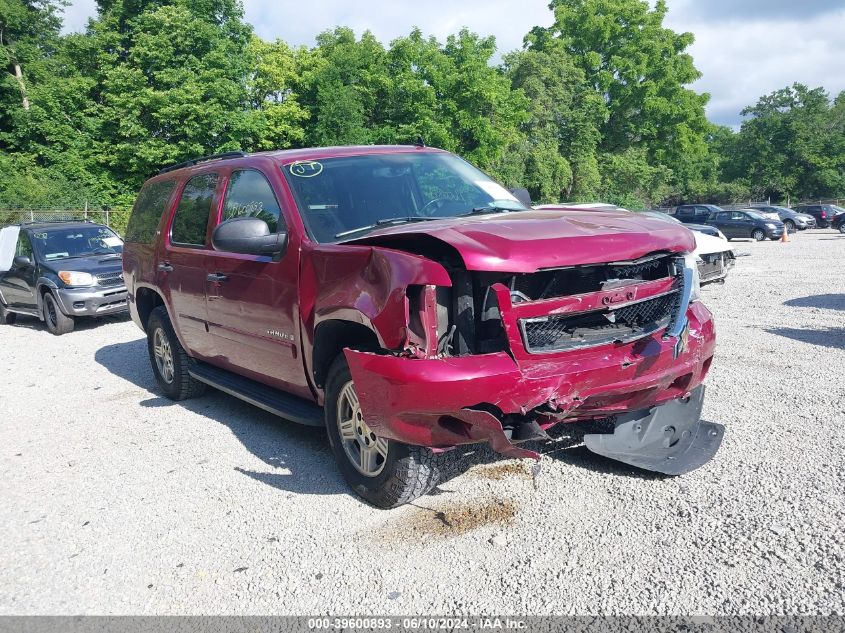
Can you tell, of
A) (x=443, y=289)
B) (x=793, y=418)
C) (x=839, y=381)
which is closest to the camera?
(x=443, y=289)

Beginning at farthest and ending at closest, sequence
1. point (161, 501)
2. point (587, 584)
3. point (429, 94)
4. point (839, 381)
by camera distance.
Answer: point (429, 94) < point (839, 381) < point (161, 501) < point (587, 584)

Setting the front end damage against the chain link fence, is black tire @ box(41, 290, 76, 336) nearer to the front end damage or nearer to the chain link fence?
the front end damage

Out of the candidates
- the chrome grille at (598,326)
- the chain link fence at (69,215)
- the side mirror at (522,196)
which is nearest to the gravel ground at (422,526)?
the chrome grille at (598,326)

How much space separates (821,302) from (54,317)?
40.0 ft

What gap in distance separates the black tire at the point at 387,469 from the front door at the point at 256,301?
0.45 m

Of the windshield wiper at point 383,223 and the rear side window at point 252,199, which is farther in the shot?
the rear side window at point 252,199

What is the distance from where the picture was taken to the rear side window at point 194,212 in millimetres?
5531

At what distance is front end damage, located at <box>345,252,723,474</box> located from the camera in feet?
10.4

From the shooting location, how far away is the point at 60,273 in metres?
11.5

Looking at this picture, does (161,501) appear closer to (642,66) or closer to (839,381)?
(839,381)

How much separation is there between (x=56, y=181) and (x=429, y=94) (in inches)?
765

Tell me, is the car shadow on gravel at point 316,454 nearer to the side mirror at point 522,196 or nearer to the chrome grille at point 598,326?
the chrome grille at point 598,326

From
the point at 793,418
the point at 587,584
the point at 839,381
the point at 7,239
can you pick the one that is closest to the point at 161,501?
the point at 587,584

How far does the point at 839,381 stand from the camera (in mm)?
5945
